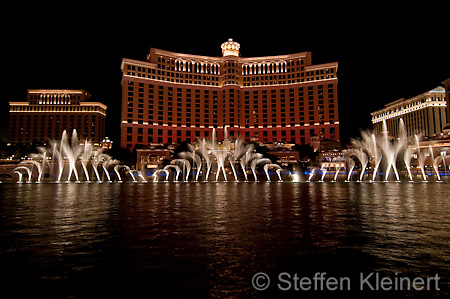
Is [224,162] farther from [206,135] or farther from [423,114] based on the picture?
[423,114]

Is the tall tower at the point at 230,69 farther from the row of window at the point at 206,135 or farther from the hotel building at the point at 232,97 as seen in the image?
the row of window at the point at 206,135

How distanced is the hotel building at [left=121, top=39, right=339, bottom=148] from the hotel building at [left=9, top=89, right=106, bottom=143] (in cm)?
5852

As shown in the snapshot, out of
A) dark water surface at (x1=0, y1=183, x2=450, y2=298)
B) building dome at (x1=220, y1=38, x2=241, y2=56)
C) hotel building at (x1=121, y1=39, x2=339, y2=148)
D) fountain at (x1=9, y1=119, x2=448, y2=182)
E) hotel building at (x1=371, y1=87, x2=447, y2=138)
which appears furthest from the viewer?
building dome at (x1=220, y1=38, x2=241, y2=56)

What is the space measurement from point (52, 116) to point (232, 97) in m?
103

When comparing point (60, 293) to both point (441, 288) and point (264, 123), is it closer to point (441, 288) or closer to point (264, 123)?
point (441, 288)

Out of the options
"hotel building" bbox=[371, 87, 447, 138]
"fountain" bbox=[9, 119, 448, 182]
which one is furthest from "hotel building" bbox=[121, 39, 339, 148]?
"hotel building" bbox=[371, 87, 447, 138]

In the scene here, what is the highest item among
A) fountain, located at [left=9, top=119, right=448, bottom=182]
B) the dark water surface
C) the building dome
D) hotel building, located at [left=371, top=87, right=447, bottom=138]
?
the building dome

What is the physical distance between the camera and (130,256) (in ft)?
26.5

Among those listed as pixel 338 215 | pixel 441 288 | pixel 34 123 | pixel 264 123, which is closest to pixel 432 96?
pixel 264 123

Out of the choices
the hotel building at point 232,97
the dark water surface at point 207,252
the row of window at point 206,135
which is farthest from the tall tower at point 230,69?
the dark water surface at point 207,252

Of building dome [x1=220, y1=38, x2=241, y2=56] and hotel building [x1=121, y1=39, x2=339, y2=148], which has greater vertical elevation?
building dome [x1=220, y1=38, x2=241, y2=56]

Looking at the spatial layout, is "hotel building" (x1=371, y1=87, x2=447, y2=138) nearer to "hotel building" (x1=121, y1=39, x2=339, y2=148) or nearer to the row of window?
"hotel building" (x1=121, y1=39, x2=339, y2=148)

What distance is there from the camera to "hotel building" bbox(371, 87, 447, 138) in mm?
124125

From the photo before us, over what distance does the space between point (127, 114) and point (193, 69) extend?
3805 cm
